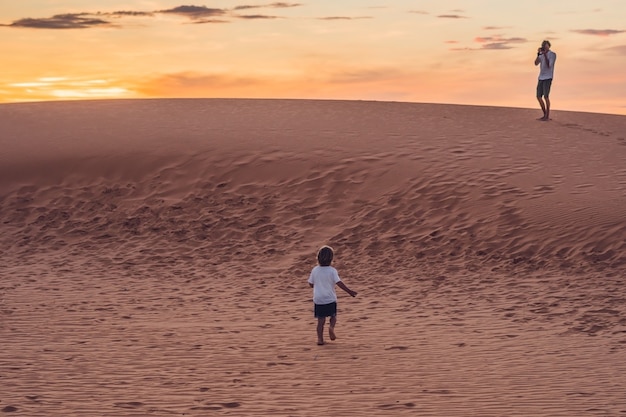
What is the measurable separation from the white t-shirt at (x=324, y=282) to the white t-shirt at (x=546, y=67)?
1310 centimetres

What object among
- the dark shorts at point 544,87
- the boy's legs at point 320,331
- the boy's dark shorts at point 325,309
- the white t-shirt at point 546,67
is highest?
→ the white t-shirt at point 546,67

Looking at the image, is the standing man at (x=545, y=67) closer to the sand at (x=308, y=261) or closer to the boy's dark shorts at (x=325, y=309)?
the sand at (x=308, y=261)

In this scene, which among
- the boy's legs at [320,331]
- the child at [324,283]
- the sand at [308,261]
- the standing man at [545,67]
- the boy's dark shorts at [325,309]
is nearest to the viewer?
the sand at [308,261]

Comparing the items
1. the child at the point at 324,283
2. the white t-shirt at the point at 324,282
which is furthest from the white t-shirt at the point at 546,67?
the white t-shirt at the point at 324,282

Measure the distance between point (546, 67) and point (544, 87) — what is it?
728mm

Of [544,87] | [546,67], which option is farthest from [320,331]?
[544,87]

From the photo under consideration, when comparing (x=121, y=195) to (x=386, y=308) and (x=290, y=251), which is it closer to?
(x=290, y=251)

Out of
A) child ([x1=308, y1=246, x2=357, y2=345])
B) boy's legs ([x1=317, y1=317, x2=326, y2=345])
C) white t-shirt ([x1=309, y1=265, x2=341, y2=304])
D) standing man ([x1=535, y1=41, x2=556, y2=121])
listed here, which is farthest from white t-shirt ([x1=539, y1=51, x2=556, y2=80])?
white t-shirt ([x1=309, y1=265, x2=341, y2=304])

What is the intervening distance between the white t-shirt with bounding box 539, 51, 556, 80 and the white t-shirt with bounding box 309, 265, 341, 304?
1310 cm

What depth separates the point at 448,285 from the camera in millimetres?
16125

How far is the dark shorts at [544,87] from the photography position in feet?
75.4

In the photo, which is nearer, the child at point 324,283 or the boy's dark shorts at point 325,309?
the child at point 324,283

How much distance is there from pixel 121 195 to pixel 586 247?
1127 centimetres

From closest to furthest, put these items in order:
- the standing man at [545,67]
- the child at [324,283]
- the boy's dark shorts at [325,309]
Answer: the child at [324,283], the boy's dark shorts at [325,309], the standing man at [545,67]
